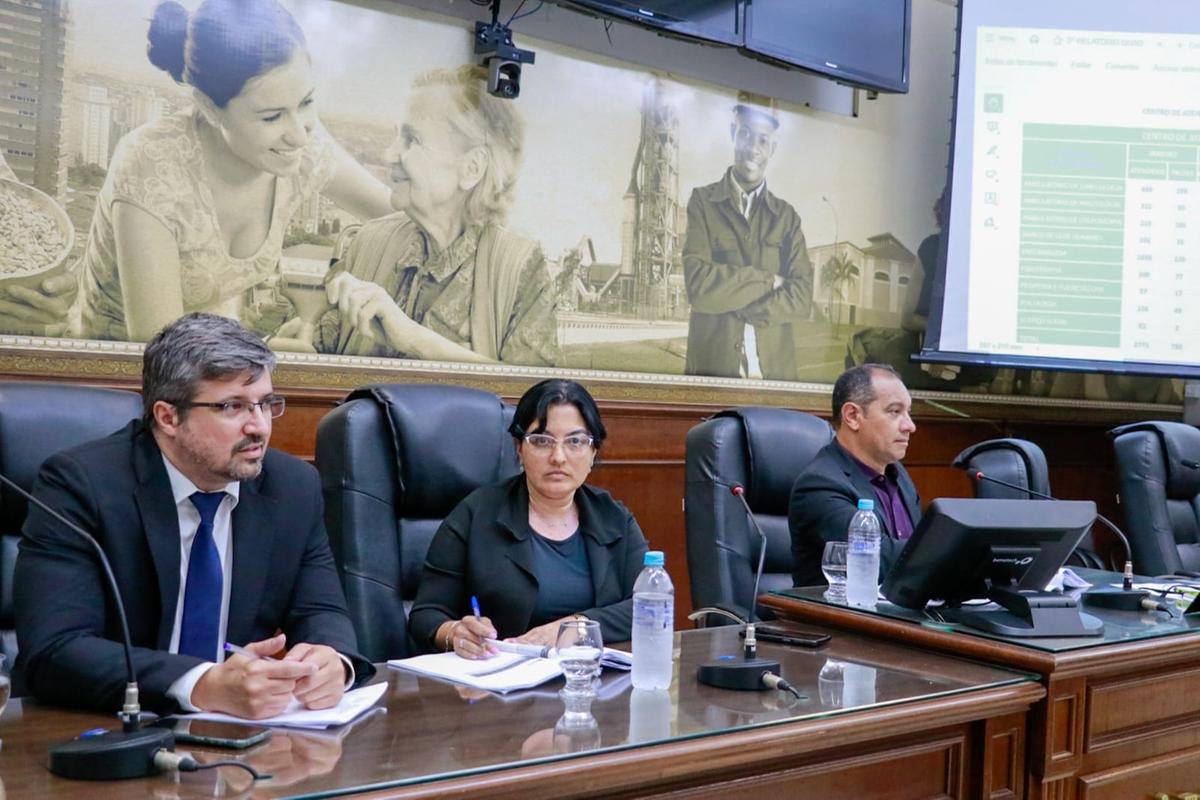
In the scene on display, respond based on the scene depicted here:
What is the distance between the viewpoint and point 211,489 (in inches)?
75.3

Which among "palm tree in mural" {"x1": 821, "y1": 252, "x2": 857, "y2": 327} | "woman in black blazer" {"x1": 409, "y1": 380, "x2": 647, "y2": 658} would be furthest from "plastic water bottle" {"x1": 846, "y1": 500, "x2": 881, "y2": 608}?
"palm tree in mural" {"x1": 821, "y1": 252, "x2": 857, "y2": 327}

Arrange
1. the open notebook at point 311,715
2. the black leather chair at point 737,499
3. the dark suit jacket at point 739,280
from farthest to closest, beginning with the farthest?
the dark suit jacket at point 739,280 → the black leather chair at point 737,499 → the open notebook at point 311,715

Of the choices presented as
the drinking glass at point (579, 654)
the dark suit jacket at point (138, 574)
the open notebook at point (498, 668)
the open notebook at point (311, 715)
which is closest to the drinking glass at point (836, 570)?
the open notebook at point (498, 668)

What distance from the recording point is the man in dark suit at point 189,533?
1723mm

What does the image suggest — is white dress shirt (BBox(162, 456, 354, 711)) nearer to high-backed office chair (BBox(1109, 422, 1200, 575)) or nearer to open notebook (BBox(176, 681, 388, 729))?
open notebook (BBox(176, 681, 388, 729))

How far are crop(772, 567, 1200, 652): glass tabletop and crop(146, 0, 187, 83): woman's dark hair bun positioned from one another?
6.96 feet

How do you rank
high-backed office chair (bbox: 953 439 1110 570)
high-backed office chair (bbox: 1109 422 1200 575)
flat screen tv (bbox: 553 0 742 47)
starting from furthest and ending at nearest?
high-backed office chair (bbox: 1109 422 1200 575)
high-backed office chair (bbox: 953 439 1110 570)
flat screen tv (bbox: 553 0 742 47)

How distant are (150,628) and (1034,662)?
139 centimetres

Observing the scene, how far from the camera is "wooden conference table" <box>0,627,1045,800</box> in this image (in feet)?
4.32

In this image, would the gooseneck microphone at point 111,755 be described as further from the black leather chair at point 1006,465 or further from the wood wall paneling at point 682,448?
the black leather chair at point 1006,465

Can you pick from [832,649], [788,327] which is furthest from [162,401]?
[788,327]

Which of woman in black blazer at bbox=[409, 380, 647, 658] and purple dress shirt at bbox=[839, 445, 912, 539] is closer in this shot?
woman in black blazer at bbox=[409, 380, 647, 658]

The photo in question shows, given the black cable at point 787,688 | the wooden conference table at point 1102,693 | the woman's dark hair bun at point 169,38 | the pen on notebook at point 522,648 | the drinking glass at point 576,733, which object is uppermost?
the woman's dark hair bun at point 169,38

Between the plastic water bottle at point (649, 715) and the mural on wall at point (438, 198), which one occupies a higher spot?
the mural on wall at point (438, 198)
